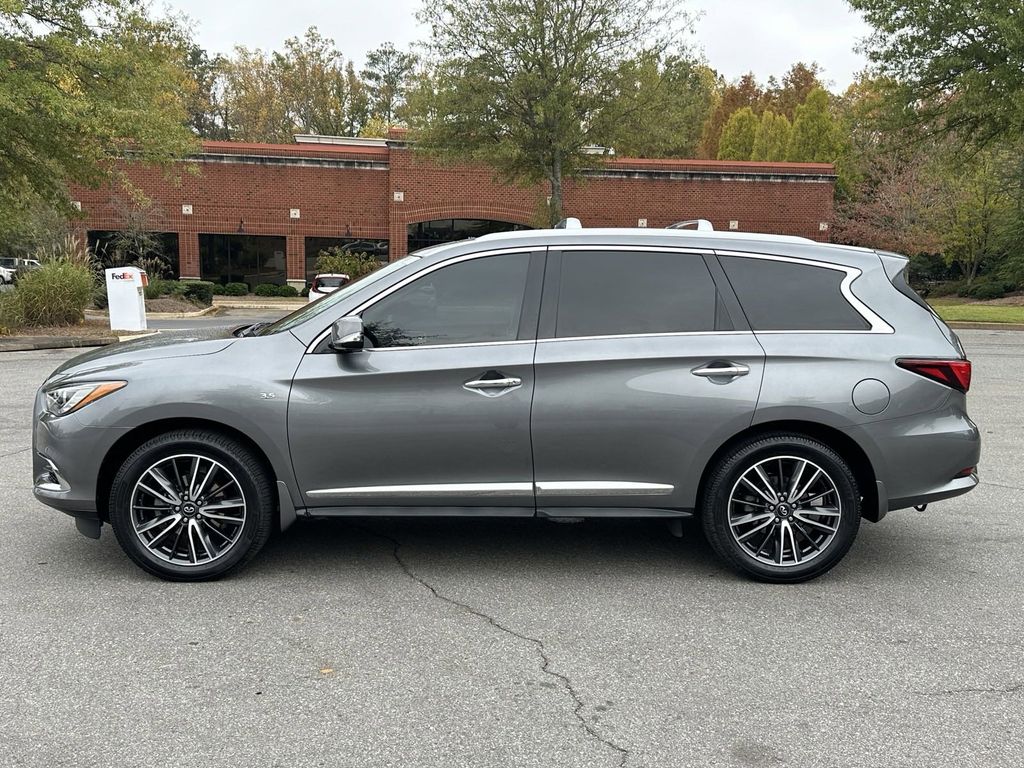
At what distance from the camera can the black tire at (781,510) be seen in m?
4.52

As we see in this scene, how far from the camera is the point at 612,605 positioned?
431cm

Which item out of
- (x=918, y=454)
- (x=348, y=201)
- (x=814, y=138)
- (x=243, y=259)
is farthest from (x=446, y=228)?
(x=918, y=454)

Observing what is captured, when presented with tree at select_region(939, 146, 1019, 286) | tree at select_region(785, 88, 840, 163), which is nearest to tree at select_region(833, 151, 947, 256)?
tree at select_region(939, 146, 1019, 286)

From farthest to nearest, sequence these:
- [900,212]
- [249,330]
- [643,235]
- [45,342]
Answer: [900,212], [45,342], [249,330], [643,235]

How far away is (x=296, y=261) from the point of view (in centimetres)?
3903

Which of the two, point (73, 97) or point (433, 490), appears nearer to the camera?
point (433, 490)

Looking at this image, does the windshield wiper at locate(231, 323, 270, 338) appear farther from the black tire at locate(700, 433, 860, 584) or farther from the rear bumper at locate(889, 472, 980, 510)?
the rear bumper at locate(889, 472, 980, 510)

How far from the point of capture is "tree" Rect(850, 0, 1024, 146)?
63.0 feet

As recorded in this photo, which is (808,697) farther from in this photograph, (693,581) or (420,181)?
(420,181)

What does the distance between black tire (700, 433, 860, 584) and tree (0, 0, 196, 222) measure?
15.4 m

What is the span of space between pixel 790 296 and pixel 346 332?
7.70 ft

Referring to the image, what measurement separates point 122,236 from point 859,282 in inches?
1489

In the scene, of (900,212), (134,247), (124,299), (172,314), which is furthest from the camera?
(900,212)

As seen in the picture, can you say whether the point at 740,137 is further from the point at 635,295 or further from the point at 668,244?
the point at 635,295
